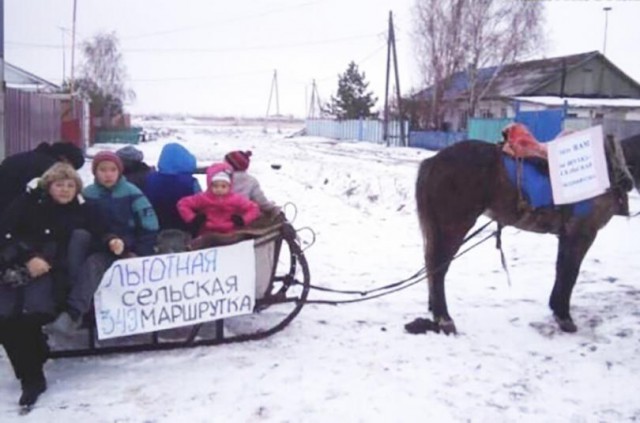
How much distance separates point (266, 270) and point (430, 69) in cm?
3570

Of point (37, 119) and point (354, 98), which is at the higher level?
point (354, 98)

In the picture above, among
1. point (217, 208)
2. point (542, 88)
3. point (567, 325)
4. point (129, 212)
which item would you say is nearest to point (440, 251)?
point (567, 325)

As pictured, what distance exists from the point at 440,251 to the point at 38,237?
3.21m

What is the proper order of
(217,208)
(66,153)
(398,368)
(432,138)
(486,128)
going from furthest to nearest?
(432,138)
(486,128)
(66,153)
(217,208)
(398,368)

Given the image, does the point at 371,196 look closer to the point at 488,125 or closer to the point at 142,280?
the point at 142,280

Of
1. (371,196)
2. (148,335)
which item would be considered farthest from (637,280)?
(371,196)

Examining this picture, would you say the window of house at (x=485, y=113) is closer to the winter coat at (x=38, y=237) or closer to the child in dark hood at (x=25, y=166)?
the child in dark hood at (x=25, y=166)

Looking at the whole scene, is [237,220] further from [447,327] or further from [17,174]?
[447,327]

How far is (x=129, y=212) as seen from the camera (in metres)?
4.70

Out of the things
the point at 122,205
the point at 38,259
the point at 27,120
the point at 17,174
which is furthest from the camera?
the point at 27,120

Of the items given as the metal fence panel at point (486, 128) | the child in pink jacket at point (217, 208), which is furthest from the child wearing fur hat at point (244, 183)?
the metal fence panel at point (486, 128)

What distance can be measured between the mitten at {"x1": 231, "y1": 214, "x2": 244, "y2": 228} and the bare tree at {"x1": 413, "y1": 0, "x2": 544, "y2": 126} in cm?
3236

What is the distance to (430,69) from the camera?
3900 cm

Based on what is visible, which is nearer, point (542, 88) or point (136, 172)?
point (136, 172)
